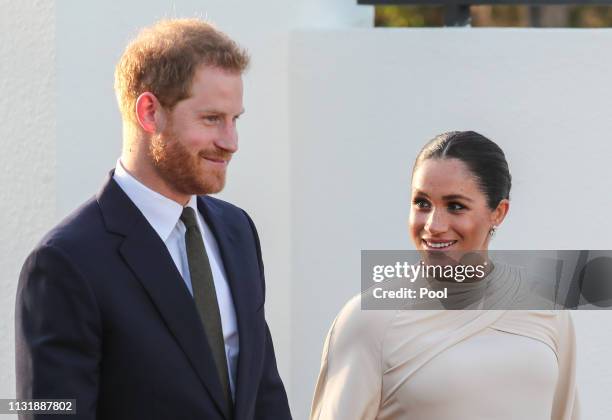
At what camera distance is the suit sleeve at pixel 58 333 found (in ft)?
8.46

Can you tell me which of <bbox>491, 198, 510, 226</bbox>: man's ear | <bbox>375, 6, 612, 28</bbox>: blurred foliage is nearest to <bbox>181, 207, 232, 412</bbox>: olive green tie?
→ <bbox>491, 198, 510, 226</bbox>: man's ear

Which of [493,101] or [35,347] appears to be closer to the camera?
[35,347]

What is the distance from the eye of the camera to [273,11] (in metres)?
4.52

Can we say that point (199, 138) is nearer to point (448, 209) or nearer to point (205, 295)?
point (205, 295)

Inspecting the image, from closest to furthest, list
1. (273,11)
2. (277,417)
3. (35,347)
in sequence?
1. (35,347)
2. (277,417)
3. (273,11)

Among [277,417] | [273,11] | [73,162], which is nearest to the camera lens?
[277,417]

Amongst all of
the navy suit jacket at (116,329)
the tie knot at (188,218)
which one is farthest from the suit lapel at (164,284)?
the tie knot at (188,218)

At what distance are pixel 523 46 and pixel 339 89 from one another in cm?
69

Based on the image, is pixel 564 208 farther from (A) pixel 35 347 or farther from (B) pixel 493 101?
(A) pixel 35 347

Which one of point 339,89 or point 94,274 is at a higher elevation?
point 339,89

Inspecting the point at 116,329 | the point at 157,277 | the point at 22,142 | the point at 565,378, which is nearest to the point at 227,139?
the point at 157,277

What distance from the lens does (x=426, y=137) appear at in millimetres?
4566

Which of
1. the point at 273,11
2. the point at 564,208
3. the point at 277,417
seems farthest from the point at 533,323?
the point at 273,11

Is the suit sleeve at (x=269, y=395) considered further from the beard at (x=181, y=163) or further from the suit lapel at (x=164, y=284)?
the beard at (x=181, y=163)
